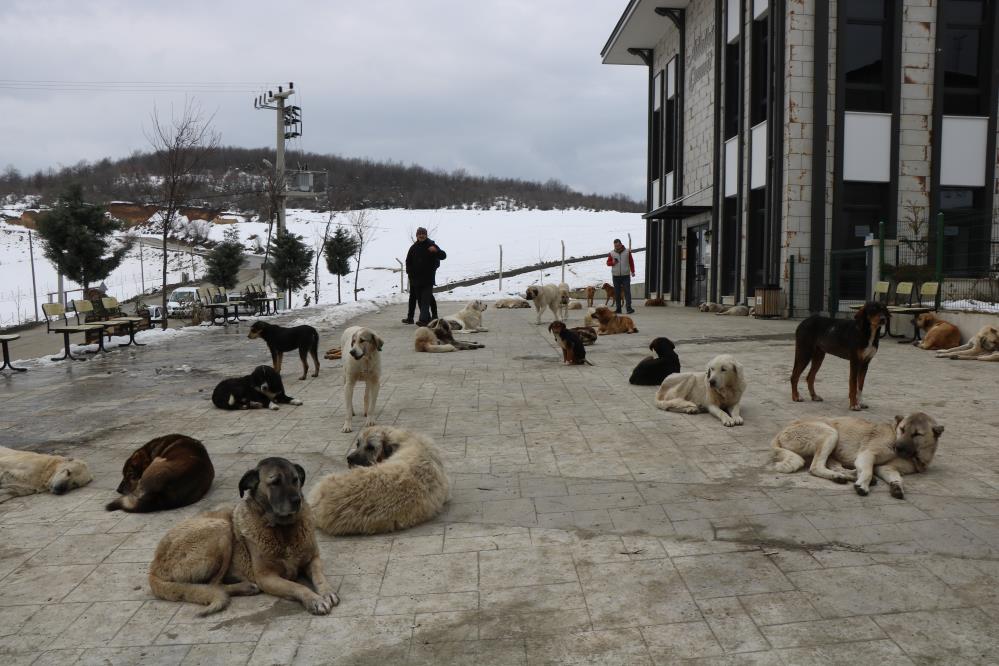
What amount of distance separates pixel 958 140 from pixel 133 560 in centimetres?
1977

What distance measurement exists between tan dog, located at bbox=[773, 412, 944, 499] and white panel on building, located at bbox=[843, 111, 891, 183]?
14449mm

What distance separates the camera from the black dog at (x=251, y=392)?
771 cm

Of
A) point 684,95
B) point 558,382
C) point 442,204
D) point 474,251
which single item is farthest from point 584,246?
point 558,382

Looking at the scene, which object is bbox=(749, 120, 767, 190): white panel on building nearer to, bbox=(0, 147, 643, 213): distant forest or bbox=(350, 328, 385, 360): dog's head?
bbox=(350, 328, 385, 360): dog's head

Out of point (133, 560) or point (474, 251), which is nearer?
point (133, 560)

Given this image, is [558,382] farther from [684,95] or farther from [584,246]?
[584,246]

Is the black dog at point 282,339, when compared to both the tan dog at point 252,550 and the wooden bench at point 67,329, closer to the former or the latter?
the wooden bench at point 67,329

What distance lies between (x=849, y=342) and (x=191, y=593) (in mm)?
6060

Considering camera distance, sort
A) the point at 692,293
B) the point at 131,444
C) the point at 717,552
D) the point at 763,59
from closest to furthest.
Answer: the point at 717,552 < the point at 131,444 < the point at 763,59 < the point at 692,293

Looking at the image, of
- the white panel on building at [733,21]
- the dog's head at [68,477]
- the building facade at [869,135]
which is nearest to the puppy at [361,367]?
the dog's head at [68,477]

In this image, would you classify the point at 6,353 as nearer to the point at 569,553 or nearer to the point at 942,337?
the point at 569,553

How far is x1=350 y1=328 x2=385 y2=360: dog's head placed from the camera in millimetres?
6828

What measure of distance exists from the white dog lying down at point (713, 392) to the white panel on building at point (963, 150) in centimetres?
1419

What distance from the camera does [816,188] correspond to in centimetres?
A: 1736
